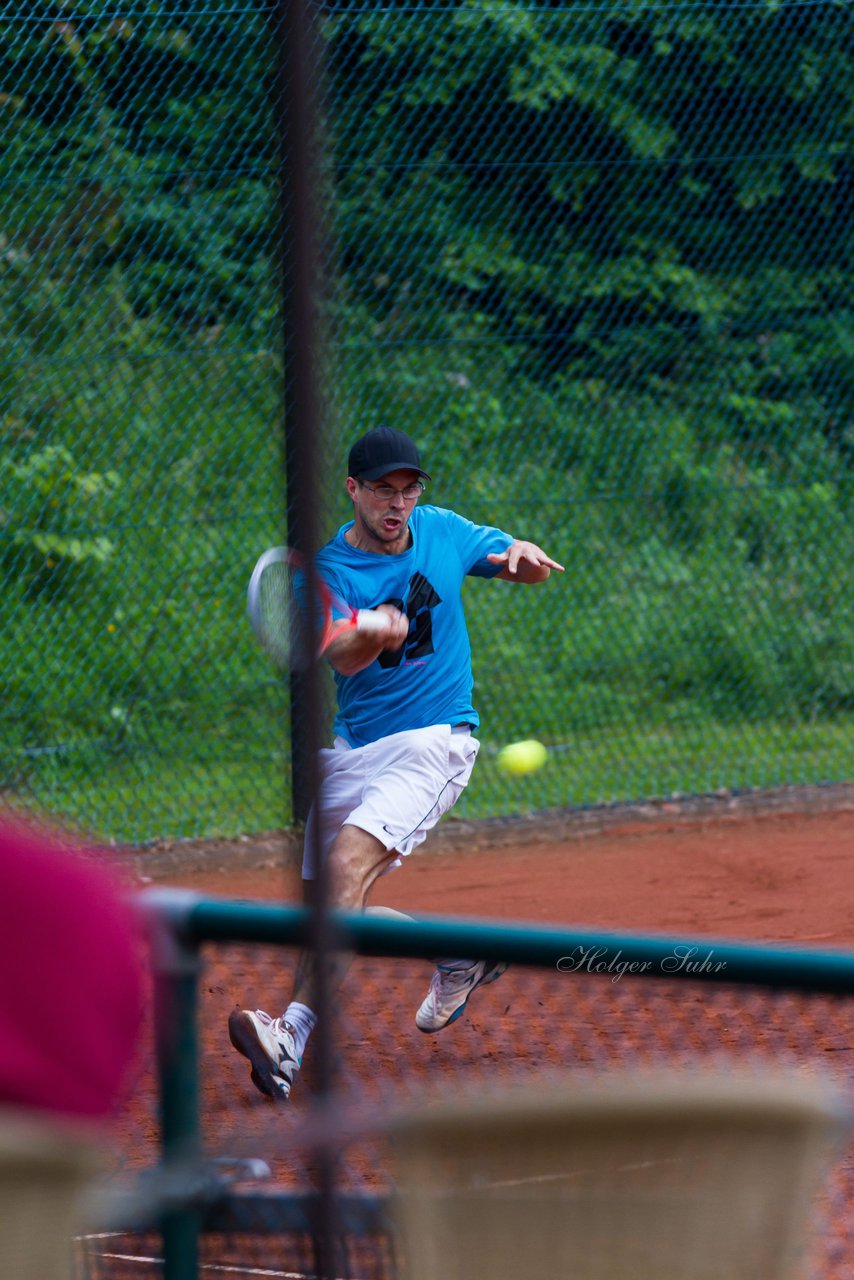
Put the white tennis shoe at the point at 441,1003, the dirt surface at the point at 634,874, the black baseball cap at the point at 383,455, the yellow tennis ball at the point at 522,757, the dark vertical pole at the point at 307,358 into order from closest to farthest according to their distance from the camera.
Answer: the dark vertical pole at the point at 307,358 → the white tennis shoe at the point at 441,1003 → the black baseball cap at the point at 383,455 → the dirt surface at the point at 634,874 → the yellow tennis ball at the point at 522,757

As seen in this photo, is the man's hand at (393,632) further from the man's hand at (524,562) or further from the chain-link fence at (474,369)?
the chain-link fence at (474,369)

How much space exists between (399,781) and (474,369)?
3.55 m

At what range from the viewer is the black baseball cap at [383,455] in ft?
15.0

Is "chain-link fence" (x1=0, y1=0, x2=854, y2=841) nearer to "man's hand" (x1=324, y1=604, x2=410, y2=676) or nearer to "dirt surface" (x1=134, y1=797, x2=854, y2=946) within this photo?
"dirt surface" (x1=134, y1=797, x2=854, y2=946)

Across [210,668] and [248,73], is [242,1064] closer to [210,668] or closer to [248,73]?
[210,668]

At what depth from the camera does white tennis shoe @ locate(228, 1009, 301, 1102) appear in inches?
161

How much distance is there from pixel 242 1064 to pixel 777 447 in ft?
16.6

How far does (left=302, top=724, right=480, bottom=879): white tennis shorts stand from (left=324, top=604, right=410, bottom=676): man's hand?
290 mm

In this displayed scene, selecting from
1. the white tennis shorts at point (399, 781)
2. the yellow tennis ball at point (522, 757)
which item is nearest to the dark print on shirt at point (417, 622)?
the white tennis shorts at point (399, 781)

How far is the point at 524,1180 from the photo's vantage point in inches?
61.2

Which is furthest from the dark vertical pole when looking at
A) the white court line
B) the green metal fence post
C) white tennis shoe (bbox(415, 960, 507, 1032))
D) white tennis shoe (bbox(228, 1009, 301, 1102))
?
white tennis shoe (bbox(415, 960, 507, 1032))

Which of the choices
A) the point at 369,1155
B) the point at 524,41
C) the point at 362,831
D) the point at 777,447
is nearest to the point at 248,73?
the point at 524,41

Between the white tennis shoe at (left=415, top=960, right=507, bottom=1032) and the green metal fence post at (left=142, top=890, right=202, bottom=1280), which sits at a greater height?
the green metal fence post at (left=142, top=890, right=202, bottom=1280)

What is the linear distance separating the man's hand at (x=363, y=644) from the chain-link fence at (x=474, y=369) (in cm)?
243
